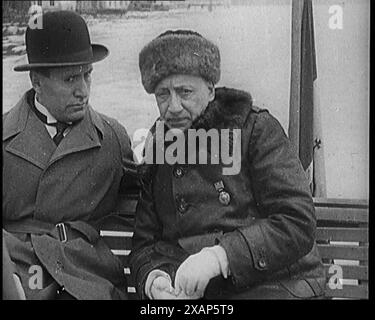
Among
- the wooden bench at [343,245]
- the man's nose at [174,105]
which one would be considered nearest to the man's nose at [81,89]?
the man's nose at [174,105]

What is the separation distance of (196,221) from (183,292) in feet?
0.66

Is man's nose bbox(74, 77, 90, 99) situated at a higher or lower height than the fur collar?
higher

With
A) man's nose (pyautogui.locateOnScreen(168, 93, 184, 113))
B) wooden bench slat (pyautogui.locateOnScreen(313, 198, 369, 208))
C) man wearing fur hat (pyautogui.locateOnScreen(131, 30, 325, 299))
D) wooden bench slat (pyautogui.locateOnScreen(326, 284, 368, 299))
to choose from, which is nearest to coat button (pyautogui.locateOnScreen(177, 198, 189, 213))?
man wearing fur hat (pyautogui.locateOnScreen(131, 30, 325, 299))

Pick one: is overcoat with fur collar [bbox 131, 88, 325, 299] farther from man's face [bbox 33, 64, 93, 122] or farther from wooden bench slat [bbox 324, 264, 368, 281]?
man's face [bbox 33, 64, 93, 122]

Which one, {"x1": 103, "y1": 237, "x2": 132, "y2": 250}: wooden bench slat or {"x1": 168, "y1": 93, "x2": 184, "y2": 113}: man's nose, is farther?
{"x1": 103, "y1": 237, "x2": 132, "y2": 250}: wooden bench slat

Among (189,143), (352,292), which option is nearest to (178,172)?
(189,143)

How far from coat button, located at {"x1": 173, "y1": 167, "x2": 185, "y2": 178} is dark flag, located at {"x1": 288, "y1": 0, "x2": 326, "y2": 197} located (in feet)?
1.06

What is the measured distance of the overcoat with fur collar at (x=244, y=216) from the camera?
2.49m

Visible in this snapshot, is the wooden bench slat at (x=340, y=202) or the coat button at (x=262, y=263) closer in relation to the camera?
the coat button at (x=262, y=263)

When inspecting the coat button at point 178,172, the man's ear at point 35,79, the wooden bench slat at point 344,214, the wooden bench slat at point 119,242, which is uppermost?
the man's ear at point 35,79

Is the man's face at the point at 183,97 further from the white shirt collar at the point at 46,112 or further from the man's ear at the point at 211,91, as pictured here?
the white shirt collar at the point at 46,112

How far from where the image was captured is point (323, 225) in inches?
102

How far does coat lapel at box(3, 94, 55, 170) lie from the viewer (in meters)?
2.56

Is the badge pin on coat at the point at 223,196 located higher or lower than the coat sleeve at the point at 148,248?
higher
